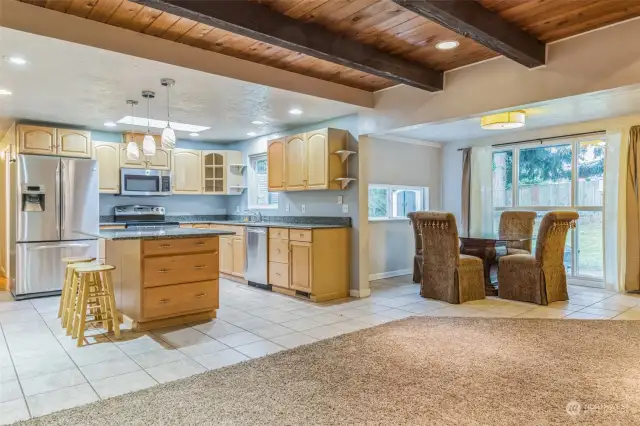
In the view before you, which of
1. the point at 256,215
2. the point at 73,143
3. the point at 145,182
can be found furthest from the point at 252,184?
the point at 73,143

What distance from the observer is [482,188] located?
22.3ft

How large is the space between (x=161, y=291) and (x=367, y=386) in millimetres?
2118

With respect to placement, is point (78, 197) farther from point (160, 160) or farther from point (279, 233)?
point (279, 233)

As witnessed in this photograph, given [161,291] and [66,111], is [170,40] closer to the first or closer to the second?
[161,291]

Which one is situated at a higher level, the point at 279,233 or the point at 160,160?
the point at 160,160

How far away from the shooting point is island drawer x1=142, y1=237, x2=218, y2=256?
364 centimetres

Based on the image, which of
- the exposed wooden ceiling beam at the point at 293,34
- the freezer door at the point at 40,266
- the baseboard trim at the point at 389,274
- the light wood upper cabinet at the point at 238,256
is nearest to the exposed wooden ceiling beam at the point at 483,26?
the exposed wooden ceiling beam at the point at 293,34

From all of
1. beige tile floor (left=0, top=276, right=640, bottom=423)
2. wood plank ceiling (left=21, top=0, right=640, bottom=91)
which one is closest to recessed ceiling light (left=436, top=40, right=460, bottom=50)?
wood plank ceiling (left=21, top=0, right=640, bottom=91)

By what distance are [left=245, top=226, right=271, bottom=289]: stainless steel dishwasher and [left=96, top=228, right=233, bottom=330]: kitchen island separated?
1489mm

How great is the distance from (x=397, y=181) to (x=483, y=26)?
4020mm

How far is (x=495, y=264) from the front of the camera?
5.36 m

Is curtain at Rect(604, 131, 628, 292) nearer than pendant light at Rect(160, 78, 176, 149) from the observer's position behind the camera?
No

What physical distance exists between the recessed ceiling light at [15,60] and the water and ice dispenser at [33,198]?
236 centimetres

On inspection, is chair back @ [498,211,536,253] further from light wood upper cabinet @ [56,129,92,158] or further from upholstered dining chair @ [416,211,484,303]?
light wood upper cabinet @ [56,129,92,158]
